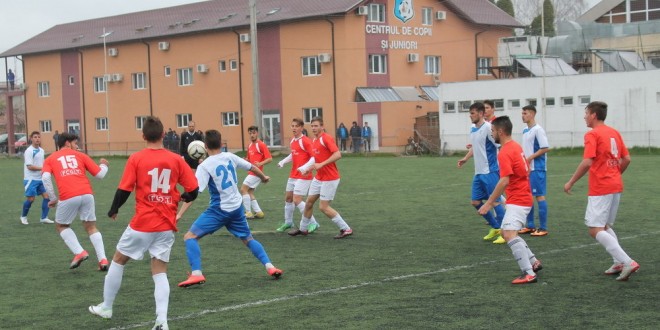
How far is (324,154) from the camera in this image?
539 inches

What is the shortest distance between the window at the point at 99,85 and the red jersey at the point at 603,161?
57862mm

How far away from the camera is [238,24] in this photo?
5462cm

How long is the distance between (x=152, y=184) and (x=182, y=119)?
52514mm

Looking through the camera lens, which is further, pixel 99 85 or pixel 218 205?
pixel 99 85

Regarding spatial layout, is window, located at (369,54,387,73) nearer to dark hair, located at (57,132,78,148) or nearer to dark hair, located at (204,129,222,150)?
dark hair, located at (57,132,78,148)

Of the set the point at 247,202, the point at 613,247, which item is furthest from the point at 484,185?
the point at 247,202

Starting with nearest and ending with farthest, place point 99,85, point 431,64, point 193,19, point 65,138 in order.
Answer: point 65,138, point 431,64, point 193,19, point 99,85

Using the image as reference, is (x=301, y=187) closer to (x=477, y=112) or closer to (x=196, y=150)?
(x=477, y=112)

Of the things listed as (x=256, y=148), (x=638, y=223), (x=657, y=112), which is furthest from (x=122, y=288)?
(x=657, y=112)

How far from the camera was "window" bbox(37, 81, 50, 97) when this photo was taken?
68.5 metres

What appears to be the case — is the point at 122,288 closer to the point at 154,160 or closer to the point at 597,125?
the point at 154,160

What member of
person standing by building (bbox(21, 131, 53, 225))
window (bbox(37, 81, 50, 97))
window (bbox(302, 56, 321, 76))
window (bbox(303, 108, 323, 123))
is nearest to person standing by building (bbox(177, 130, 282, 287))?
person standing by building (bbox(21, 131, 53, 225))

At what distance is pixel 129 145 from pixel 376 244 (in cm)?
5161

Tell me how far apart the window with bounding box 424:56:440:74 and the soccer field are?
126 feet
